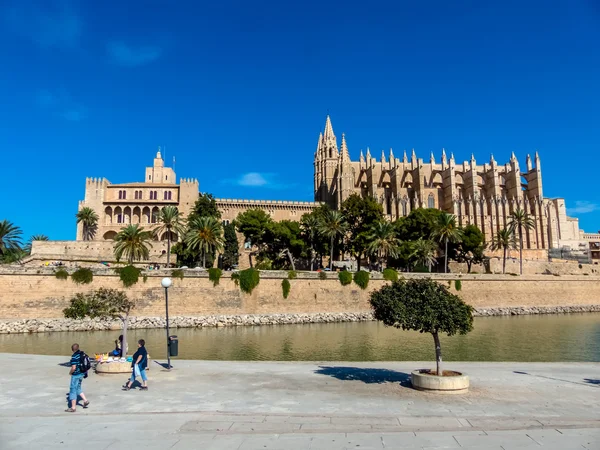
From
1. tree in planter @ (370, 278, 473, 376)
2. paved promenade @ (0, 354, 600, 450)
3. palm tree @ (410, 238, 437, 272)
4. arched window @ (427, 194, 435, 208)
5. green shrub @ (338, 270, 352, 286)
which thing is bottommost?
paved promenade @ (0, 354, 600, 450)

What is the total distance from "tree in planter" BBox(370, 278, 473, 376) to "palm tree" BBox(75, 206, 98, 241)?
52.6m

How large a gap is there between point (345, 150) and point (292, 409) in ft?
223

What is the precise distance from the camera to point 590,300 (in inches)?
1890

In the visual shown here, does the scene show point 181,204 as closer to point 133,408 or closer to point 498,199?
point 498,199

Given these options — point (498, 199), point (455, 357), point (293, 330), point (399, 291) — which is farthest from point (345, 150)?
point (399, 291)

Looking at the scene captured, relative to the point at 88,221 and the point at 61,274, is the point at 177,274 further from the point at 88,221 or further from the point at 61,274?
the point at 88,221

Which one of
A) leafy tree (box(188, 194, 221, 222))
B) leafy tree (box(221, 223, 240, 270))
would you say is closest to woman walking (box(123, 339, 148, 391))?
leafy tree (box(221, 223, 240, 270))

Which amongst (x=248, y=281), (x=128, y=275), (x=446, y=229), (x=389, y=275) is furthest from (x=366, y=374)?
(x=446, y=229)

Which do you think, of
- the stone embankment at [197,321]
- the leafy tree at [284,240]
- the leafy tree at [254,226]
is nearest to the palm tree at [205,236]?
the stone embankment at [197,321]

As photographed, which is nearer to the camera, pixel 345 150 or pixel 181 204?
pixel 181 204

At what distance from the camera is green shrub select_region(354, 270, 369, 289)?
39.6 metres

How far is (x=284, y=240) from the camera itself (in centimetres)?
5231

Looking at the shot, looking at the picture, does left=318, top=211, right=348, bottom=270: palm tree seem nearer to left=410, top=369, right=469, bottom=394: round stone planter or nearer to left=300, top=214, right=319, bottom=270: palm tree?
left=300, top=214, right=319, bottom=270: palm tree

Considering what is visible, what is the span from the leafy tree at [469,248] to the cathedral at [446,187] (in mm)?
11562
